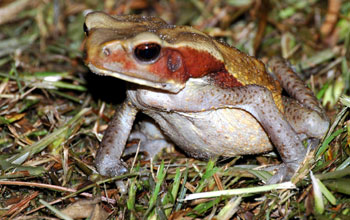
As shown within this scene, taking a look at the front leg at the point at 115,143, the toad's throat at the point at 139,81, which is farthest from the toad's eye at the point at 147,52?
the front leg at the point at 115,143

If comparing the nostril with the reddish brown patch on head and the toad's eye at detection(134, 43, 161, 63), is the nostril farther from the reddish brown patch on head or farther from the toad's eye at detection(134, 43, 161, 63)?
the reddish brown patch on head

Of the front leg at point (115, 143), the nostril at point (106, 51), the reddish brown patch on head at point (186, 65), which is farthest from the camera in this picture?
the front leg at point (115, 143)

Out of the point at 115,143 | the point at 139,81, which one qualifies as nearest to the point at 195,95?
the point at 139,81

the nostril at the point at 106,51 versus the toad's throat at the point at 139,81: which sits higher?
the nostril at the point at 106,51

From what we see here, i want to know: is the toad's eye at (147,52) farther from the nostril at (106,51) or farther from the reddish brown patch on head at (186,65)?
the nostril at (106,51)

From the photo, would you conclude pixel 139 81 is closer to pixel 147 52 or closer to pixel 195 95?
pixel 147 52

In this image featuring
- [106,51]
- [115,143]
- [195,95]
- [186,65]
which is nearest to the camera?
[106,51]
